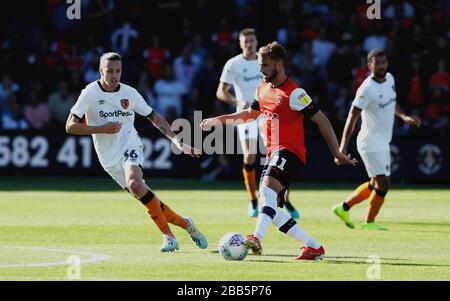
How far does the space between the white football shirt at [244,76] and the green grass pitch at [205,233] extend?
1.92m

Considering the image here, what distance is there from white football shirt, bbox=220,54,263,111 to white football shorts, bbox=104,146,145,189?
517 centimetres

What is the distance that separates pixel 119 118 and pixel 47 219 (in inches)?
156

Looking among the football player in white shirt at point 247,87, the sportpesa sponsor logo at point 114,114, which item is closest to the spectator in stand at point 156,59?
the football player in white shirt at point 247,87

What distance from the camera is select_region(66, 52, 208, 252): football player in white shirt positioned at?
12.2 meters

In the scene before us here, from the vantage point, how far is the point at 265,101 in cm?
1198

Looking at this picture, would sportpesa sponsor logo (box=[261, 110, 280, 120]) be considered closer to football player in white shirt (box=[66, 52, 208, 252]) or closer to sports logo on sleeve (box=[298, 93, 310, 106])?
sports logo on sleeve (box=[298, 93, 310, 106])

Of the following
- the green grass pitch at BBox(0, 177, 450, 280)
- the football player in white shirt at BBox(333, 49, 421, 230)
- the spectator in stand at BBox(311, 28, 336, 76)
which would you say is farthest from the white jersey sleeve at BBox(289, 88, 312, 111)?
the spectator in stand at BBox(311, 28, 336, 76)

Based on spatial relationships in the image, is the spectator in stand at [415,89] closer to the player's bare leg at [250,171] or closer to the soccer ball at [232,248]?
the player's bare leg at [250,171]

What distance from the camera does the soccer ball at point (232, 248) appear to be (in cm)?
1138

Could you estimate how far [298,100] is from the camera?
1166cm

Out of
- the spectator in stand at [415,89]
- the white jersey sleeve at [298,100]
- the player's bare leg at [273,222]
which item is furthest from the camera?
the spectator in stand at [415,89]
